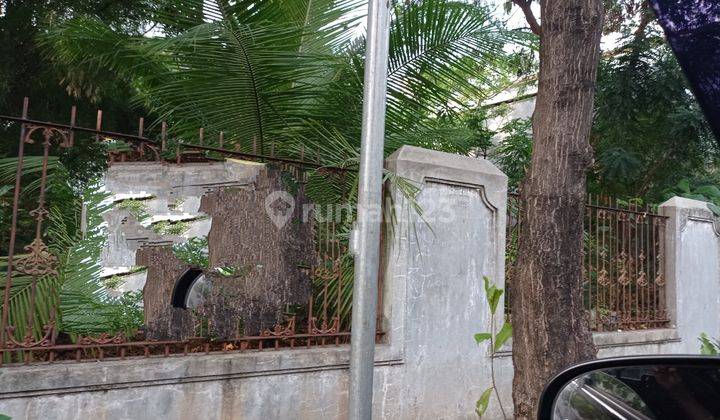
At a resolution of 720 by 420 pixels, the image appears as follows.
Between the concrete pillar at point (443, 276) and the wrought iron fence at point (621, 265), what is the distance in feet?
2.38

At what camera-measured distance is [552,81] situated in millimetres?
3705

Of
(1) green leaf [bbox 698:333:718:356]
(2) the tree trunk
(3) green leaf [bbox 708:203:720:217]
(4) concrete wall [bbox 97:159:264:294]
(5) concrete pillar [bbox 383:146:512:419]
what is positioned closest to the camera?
(2) the tree trunk

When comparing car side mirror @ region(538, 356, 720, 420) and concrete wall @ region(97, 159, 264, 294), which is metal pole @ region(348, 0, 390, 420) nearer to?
concrete wall @ region(97, 159, 264, 294)


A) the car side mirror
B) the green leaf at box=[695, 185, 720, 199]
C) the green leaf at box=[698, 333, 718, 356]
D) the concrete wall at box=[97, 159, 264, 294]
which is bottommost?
the green leaf at box=[698, 333, 718, 356]

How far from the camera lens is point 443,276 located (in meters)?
5.11

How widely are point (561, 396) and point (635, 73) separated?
29.5ft

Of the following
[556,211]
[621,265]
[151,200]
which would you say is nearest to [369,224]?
[556,211]

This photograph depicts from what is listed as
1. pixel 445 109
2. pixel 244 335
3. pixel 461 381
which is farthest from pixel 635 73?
pixel 244 335

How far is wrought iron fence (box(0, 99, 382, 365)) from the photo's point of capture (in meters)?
3.51

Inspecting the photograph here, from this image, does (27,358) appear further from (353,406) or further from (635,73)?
(635,73)

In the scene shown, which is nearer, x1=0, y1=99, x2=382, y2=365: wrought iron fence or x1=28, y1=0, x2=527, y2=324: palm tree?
x1=0, y1=99, x2=382, y2=365: wrought iron fence

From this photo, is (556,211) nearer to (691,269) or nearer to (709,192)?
(691,269)

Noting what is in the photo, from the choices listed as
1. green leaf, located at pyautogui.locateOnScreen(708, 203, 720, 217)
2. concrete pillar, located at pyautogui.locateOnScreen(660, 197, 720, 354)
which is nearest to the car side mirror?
concrete pillar, located at pyautogui.locateOnScreen(660, 197, 720, 354)

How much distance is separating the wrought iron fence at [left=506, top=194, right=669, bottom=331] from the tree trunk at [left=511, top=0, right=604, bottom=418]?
2.36m
